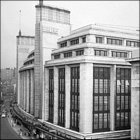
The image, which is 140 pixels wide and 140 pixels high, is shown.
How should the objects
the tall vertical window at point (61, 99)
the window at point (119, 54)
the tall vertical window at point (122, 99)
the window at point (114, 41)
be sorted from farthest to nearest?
the tall vertical window at point (61, 99), the window at point (114, 41), the window at point (119, 54), the tall vertical window at point (122, 99)

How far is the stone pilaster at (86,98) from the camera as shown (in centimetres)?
4898

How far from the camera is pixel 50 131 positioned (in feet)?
179

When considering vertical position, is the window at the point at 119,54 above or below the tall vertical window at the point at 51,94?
above

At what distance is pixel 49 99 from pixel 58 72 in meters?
9.36

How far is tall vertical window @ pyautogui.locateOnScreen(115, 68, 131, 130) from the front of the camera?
5266cm

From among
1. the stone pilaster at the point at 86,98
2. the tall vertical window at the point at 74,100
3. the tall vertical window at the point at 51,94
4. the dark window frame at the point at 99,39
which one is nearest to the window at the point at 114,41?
the dark window frame at the point at 99,39

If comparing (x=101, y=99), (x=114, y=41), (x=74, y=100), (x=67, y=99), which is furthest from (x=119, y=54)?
(x=67, y=99)

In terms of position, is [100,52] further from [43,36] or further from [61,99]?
[43,36]

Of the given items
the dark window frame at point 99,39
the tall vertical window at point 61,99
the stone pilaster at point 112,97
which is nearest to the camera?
the stone pilaster at point 112,97

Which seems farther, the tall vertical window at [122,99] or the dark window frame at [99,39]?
the dark window frame at [99,39]

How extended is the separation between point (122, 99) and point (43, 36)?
28818mm

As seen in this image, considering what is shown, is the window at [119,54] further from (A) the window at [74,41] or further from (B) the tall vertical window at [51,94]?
(B) the tall vertical window at [51,94]

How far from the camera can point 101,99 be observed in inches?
2009

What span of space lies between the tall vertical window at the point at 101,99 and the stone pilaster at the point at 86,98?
1.17m
